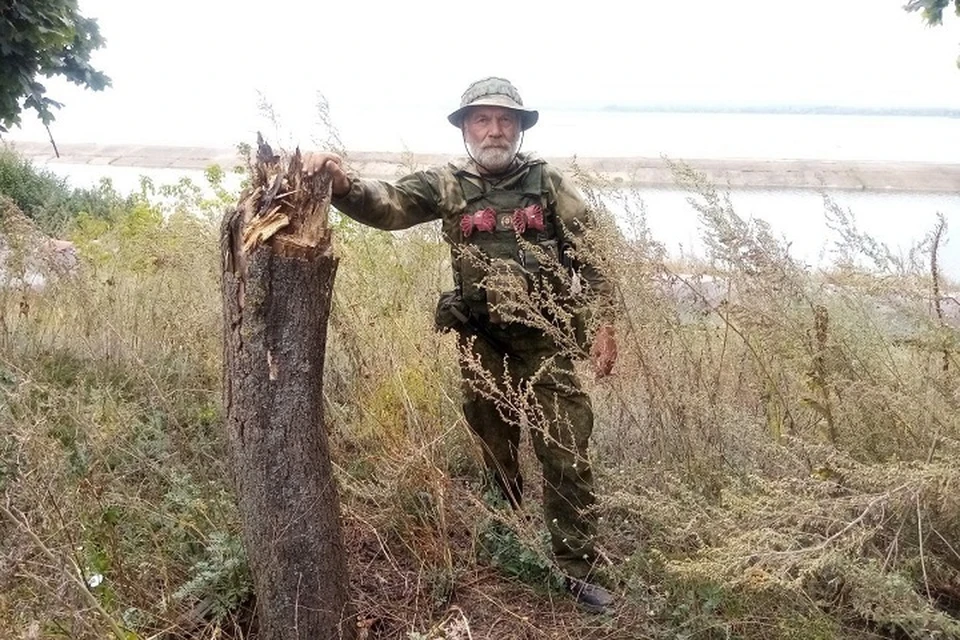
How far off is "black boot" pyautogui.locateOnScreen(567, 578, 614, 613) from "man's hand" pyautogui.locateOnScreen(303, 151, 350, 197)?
1.49 meters

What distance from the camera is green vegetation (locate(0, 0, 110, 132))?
5.20 m

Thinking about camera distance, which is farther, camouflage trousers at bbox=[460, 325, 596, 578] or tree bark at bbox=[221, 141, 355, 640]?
camouflage trousers at bbox=[460, 325, 596, 578]

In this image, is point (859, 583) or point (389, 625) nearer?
point (859, 583)

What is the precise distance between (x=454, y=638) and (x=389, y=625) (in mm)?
532

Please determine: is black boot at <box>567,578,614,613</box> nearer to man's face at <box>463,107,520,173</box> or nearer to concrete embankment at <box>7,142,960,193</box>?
man's face at <box>463,107,520,173</box>

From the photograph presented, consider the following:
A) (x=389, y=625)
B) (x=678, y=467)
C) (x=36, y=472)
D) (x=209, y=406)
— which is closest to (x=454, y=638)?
(x=389, y=625)

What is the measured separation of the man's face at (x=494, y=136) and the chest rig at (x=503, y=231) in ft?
0.24

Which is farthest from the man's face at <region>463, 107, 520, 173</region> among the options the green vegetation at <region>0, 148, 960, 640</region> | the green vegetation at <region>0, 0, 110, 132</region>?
the green vegetation at <region>0, 0, 110, 132</region>

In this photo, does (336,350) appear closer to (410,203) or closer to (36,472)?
(410,203)

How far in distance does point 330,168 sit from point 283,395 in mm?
671

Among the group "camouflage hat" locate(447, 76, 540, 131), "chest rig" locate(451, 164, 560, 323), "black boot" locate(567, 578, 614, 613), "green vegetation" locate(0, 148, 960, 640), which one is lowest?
"black boot" locate(567, 578, 614, 613)

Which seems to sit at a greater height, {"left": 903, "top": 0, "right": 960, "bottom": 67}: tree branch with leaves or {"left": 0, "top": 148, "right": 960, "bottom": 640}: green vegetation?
{"left": 903, "top": 0, "right": 960, "bottom": 67}: tree branch with leaves

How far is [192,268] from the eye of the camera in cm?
387

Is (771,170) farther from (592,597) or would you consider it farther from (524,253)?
(592,597)
